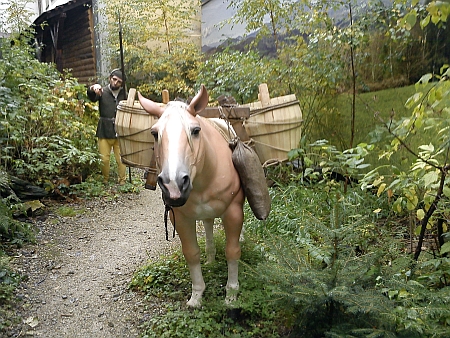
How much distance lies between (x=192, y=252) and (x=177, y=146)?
1.14 metres

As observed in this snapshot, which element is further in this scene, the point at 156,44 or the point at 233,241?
the point at 156,44

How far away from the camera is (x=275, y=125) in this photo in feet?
10.7

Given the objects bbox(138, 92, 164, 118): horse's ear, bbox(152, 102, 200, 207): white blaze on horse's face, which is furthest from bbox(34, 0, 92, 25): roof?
bbox(152, 102, 200, 207): white blaze on horse's face

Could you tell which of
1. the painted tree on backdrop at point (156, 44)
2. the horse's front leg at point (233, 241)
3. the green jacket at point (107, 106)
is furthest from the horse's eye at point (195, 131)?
the painted tree on backdrop at point (156, 44)

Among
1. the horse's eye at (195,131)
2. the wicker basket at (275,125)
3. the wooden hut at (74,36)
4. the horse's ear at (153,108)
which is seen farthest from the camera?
the wooden hut at (74,36)

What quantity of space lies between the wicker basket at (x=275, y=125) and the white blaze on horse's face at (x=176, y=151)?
0.97m

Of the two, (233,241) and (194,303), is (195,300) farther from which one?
(233,241)

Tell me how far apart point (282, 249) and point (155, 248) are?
2.28m

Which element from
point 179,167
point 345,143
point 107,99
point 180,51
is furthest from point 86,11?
point 179,167

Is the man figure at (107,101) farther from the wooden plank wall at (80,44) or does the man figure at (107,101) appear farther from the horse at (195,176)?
the wooden plank wall at (80,44)

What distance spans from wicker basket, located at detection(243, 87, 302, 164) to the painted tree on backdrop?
7.70 metres

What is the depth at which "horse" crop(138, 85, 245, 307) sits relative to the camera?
211 cm

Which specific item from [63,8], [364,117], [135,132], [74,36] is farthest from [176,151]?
[74,36]

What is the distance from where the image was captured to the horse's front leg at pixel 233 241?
9.45 ft
